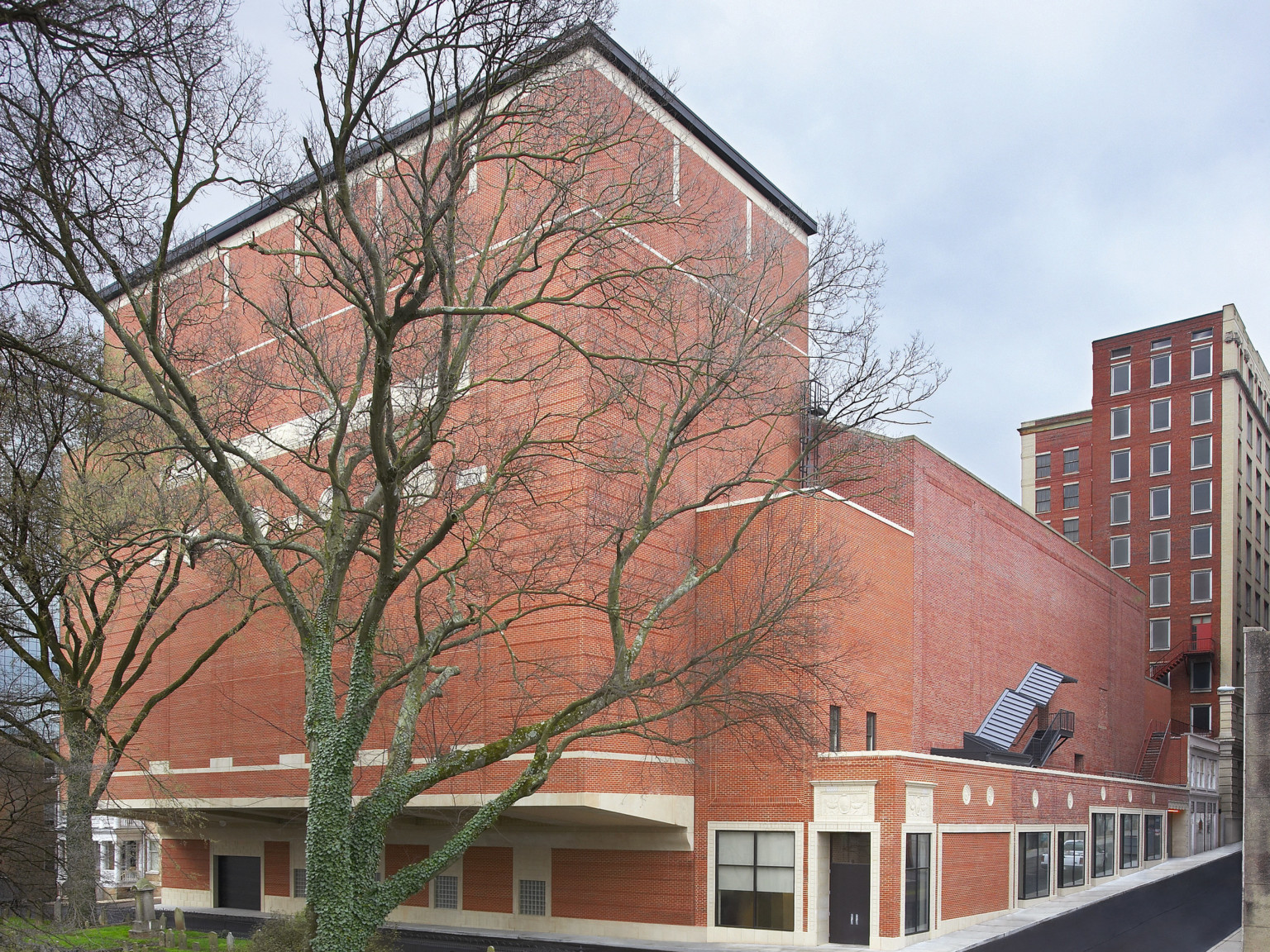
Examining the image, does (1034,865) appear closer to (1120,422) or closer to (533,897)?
(533,897)

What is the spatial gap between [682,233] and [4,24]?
2446 cm

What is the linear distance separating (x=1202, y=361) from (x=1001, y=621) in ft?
132

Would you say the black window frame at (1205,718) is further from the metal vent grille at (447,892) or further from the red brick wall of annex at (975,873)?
the metal vent grille at (447,892)

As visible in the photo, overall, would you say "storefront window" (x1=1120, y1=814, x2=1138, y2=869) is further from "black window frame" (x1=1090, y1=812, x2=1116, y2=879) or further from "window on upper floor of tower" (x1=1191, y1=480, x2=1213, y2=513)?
"window on upper floor of tower" (x1=1191, y1=480, x2=1213, y2=513)

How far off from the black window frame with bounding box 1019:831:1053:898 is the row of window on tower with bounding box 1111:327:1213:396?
46575mm

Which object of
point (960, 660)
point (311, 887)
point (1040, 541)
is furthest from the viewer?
point (1040, 541)

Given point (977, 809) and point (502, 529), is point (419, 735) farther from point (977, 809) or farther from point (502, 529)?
point (977, 809)

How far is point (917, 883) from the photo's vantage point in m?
29.3

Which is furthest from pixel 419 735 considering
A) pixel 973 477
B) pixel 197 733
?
pixel 973 477

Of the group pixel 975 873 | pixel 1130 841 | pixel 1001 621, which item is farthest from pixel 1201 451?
pixel 975 873

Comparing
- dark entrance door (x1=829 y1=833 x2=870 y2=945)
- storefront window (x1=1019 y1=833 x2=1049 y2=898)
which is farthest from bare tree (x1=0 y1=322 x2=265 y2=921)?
storefront window (x1=1019 y1=833 x2=1049 y2=898)

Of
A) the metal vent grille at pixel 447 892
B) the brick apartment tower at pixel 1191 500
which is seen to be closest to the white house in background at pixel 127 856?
the metal vent grille at pixel 447 892

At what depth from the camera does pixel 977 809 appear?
33406 millimetres

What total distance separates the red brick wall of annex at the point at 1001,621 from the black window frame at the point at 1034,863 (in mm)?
3792
